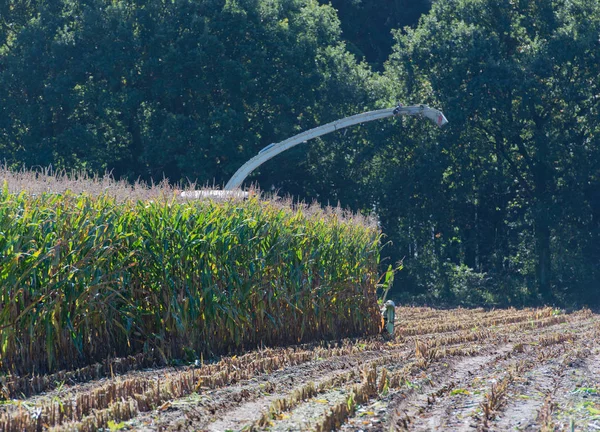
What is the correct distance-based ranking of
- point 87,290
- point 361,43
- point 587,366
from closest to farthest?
point 87,290 → point 587,366 → point 361,43

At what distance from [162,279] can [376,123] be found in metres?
21.9

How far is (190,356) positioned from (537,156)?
869 inches

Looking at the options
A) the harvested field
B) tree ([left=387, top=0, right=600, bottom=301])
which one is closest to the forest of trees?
tree ([left=387, top=0, right=600, bottom=301])

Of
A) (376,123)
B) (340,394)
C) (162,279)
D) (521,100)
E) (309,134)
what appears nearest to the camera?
(340,394)

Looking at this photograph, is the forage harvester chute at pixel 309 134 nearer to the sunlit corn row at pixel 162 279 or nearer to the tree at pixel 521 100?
the sunlit corn row at pixel 162 279

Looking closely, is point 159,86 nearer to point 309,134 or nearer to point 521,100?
point 309,134

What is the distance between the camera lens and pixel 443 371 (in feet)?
36.7

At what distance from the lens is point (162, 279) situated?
1213cm

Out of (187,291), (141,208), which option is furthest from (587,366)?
(141,208)

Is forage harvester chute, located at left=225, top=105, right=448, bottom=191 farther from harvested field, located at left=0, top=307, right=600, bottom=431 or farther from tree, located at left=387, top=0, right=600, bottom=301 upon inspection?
harvested field, located at left=0, top=307, right=600, bottom=431

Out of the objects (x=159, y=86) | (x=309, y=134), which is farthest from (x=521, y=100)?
(x=159, y=86)

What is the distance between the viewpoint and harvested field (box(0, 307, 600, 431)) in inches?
304

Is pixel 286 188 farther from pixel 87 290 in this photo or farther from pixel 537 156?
pixel 87 290

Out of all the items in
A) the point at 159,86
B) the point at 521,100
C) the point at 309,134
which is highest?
the point at 159,86
